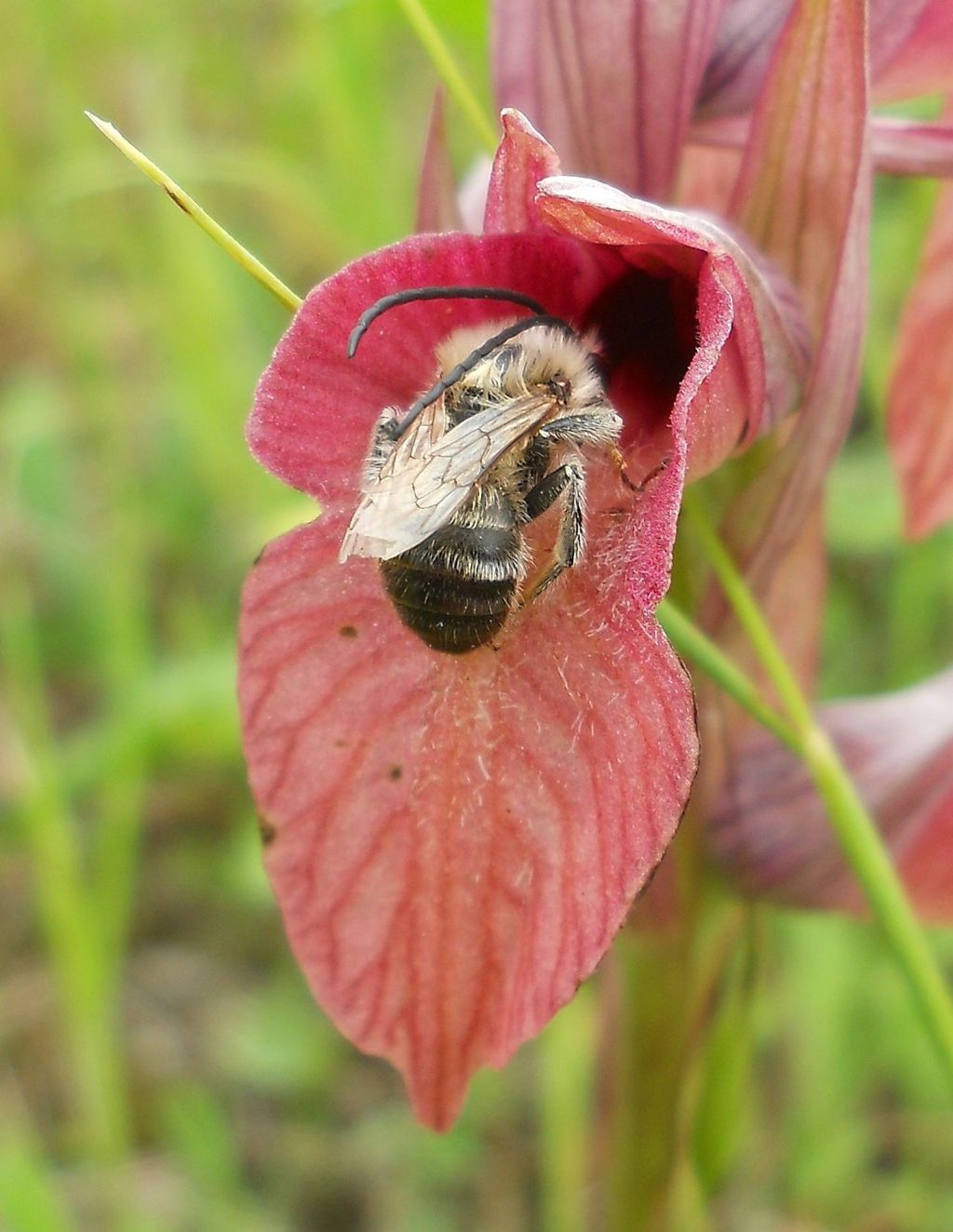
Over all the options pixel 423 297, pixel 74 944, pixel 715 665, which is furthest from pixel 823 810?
pixel 74 944

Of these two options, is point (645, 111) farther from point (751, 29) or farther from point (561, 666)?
point (561, 666)

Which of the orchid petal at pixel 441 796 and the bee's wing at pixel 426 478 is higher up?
the bee's wing at pixel 426 478

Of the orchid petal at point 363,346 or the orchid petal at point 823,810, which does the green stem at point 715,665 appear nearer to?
→ the orchid petal at point 823,810

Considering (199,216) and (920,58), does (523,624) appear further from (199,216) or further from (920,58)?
(920,58)

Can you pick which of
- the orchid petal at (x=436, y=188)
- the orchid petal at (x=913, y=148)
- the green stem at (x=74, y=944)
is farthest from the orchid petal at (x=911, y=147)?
the green stem at (x=74, y=944)

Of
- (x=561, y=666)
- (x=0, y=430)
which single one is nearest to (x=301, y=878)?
(x=561, y=666)

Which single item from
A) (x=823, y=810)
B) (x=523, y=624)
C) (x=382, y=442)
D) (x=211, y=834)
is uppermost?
(x=382, y=442)

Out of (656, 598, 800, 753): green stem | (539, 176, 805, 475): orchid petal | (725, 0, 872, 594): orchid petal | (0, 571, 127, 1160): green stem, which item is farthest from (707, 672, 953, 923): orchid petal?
(0, 571, 127, 1160): green stem
